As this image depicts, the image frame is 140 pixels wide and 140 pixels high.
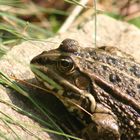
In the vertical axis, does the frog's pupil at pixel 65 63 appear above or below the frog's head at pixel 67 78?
above

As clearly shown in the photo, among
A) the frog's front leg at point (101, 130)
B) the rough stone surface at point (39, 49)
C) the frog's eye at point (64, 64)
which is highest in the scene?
the frog's eye at point (64, 64)

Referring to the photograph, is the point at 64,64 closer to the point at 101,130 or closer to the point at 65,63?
the point at 65,63

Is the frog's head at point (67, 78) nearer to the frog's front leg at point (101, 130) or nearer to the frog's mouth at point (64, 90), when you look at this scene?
the frog's mouth at point (64, 90)

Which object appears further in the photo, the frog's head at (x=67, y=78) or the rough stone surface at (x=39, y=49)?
the frog's head at (x=67, y=78)

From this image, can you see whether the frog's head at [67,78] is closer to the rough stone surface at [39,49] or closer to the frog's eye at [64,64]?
the frog's eye at [64,64]

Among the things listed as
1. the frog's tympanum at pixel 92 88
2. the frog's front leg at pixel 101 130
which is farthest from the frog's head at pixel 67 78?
the frog's front leg at pixel 101 130

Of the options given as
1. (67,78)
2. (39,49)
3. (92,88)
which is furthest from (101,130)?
(39,49)

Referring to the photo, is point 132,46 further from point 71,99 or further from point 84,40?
point 71,99

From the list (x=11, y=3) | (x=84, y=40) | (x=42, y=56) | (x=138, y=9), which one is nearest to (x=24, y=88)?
(x=42, y=56)
